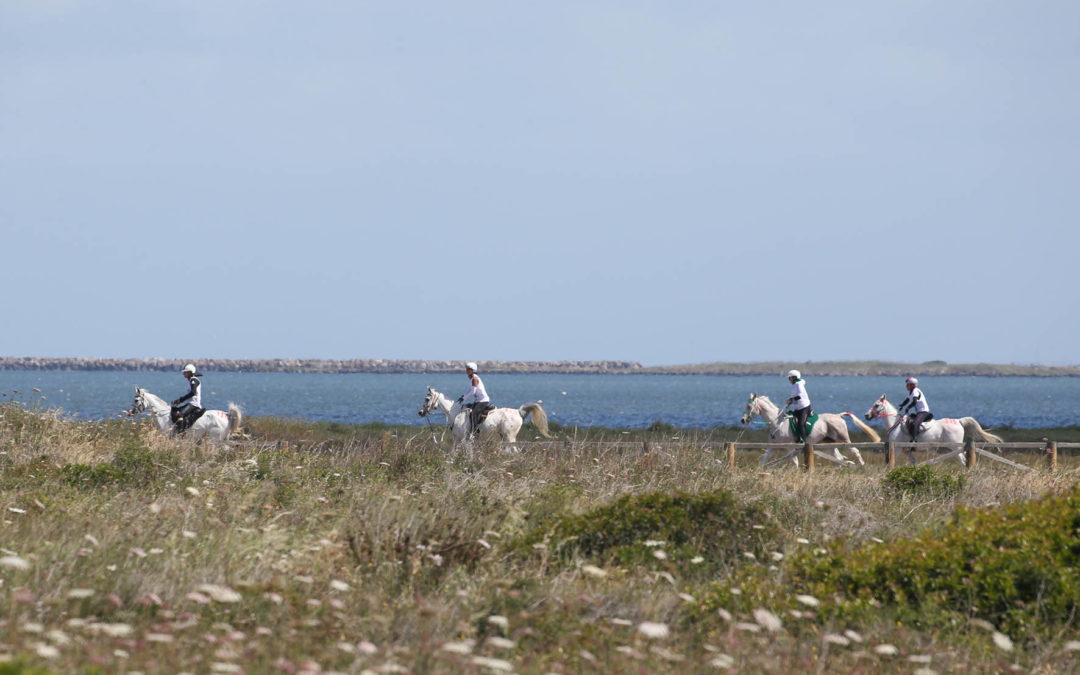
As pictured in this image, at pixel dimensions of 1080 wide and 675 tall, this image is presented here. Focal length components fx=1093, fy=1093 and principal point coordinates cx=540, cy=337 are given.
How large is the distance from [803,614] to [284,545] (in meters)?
3.89

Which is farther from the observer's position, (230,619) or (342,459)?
(342,459)

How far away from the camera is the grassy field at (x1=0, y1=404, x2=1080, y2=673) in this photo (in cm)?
611

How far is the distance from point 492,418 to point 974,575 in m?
17.0

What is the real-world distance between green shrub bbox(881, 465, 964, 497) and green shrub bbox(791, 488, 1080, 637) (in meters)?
5.40

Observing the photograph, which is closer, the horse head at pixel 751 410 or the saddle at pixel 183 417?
the saddle at pixel 183 417

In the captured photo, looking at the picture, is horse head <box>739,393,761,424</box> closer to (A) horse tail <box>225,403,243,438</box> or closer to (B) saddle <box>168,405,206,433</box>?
(A) horse tail <box>225,403,243,438</box>

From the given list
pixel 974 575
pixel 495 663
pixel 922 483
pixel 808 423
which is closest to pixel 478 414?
pixel 808 423

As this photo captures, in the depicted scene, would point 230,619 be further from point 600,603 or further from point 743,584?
point 743,584

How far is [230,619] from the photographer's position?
267 inches

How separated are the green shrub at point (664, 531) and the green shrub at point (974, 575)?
110 cm

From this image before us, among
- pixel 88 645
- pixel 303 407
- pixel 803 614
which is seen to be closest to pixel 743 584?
pixel 803 614

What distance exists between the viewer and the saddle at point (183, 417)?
21.8m

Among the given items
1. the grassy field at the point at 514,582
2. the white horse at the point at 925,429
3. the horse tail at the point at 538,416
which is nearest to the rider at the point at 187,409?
the horse tail at the point at 538,416

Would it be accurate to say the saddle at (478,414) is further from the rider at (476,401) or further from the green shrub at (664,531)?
the green shrub at (664,531)
